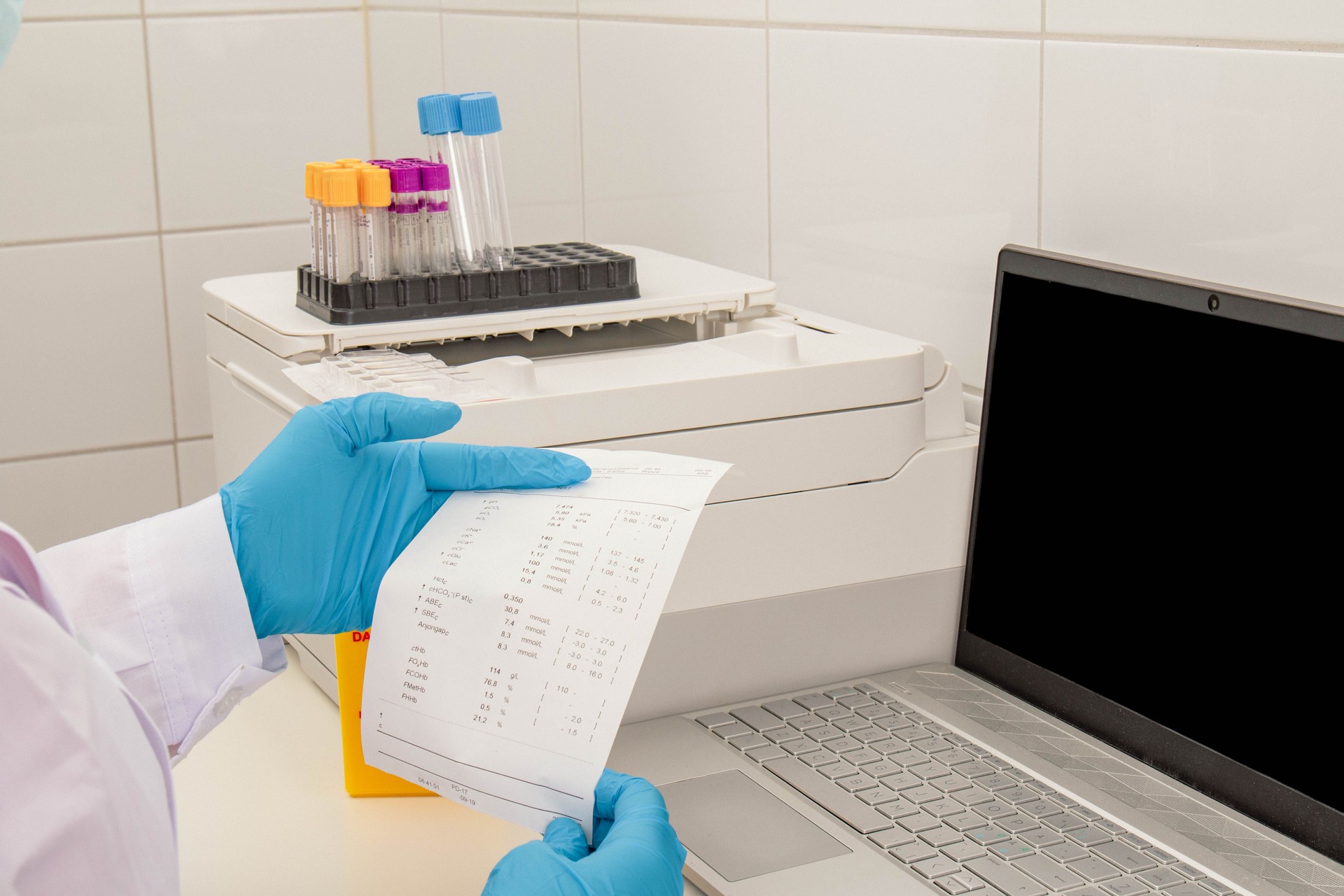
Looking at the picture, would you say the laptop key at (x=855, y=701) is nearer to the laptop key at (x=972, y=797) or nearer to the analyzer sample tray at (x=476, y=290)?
the laptop key at (x=972, y=797)

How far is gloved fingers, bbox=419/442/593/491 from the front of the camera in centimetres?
73

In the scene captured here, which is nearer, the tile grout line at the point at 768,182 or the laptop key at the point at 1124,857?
the laptop key at the point at 1124,857

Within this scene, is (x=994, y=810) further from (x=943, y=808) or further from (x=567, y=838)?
(x=567, y=838)

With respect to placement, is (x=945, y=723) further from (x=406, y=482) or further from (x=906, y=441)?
(x=406, y=482)

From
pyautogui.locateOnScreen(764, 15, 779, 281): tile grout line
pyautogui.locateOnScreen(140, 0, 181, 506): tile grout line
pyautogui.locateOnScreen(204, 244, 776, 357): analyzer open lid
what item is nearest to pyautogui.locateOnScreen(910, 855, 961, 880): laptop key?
pyautogui.locateOnScreen(204, 244, 776, 357): analyzer open lid

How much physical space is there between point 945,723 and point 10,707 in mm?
611

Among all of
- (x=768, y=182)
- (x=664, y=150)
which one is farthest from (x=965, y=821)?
(x=664, y=150)

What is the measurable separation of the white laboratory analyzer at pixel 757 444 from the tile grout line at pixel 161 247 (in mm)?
835

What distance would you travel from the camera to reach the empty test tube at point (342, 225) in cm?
97

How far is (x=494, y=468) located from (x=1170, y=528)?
420 mm

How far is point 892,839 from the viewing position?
729 millimetres

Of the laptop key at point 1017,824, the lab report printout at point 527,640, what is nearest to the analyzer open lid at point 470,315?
the lab report printout at point 527,640

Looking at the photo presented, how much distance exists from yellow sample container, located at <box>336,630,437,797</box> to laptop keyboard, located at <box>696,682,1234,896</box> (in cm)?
22

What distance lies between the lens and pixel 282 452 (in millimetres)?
771
